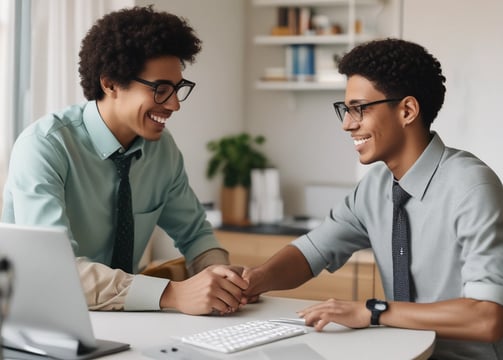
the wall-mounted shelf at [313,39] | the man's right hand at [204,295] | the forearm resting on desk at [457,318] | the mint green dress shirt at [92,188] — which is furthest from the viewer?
the wall-mounted shelf at [313,39]

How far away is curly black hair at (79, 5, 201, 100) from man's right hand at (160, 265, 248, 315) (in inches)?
27.1

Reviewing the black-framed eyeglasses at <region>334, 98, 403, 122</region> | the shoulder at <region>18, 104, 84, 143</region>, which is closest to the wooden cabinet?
the black-framed eyeglasses at <region>334, 98, 403, 122</region>

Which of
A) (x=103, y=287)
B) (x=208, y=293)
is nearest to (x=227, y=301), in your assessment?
(x=208, y=293)

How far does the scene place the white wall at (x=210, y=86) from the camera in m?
4.38

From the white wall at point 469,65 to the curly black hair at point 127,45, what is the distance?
68.7 inches

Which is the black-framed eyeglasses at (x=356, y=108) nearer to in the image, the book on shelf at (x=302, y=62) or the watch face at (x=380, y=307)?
the watch face at (x=380, y=307)

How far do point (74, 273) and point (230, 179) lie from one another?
10.5 ft

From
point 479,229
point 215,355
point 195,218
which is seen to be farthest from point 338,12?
point 215,355

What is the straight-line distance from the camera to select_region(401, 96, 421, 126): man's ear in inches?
90.5

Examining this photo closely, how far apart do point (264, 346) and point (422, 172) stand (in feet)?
2.43

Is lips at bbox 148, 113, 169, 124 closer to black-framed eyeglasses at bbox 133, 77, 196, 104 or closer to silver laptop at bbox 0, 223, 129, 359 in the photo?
black-framed eyeglasses at bbox 133, 77, 196, 104

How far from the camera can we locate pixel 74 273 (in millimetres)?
1567

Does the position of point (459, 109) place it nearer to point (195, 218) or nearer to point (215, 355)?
point (195, 218)

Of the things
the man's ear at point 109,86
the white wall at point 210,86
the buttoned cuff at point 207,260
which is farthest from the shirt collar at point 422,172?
the white wall at point 210,86
